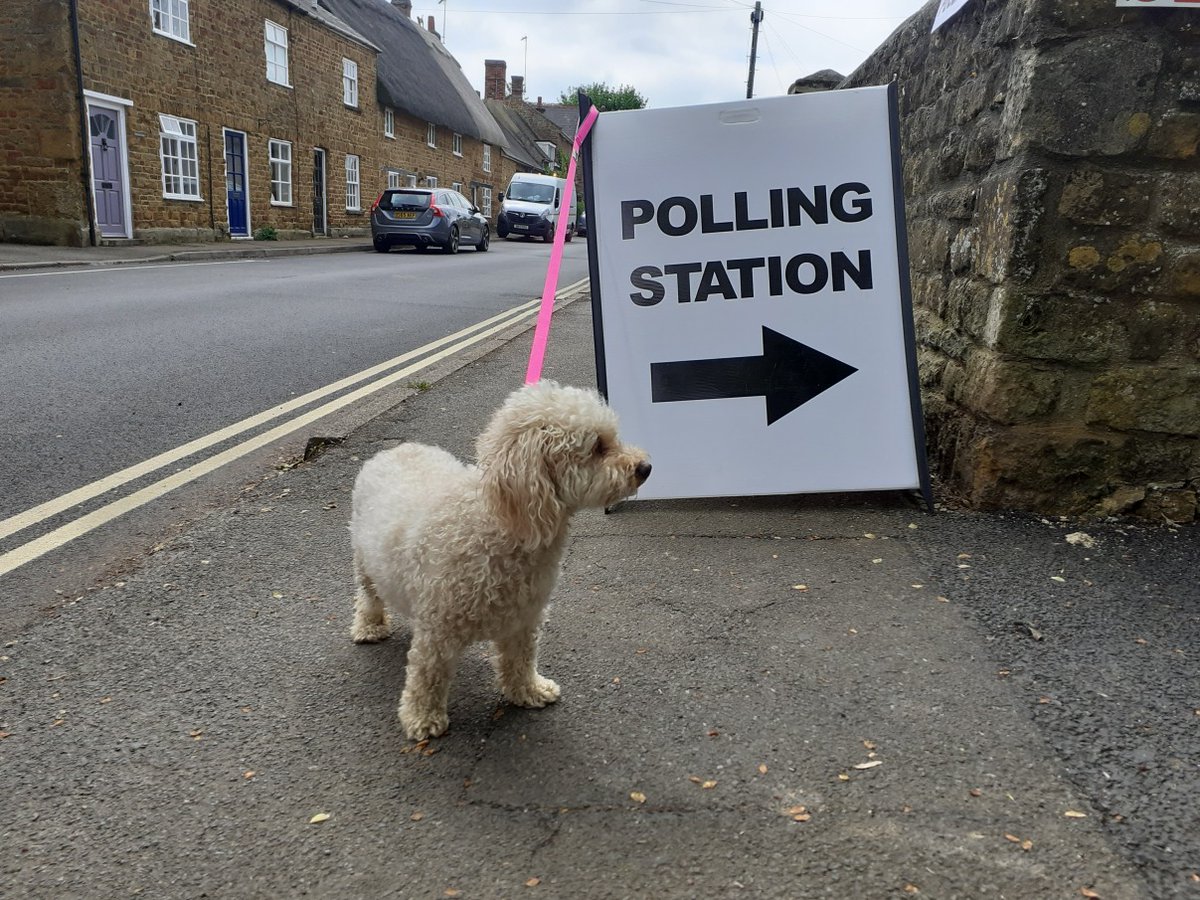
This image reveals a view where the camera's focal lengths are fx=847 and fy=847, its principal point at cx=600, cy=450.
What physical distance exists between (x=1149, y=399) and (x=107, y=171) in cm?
2137

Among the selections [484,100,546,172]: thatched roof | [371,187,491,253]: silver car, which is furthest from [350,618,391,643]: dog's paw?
[484,100,546,172]: thatched roof

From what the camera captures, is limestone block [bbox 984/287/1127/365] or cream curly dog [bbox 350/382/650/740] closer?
cream curly dog [bbox 350/382/650/740]

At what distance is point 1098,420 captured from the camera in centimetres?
373

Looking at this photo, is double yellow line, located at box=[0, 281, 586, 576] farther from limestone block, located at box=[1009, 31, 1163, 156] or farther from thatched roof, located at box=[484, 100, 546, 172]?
thatched roof, located at box=[484, 100, 546, 172]

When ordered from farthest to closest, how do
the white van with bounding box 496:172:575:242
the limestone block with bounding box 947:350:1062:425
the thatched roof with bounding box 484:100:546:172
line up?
the thatched roof with bounding box 484:100:546:172, the white van with bounding box 496:172:575:242, the limestone block with bounding box 947:350:1062:425

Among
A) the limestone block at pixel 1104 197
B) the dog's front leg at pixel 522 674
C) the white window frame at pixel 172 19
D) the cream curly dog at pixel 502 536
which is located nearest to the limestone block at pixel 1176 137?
the limestone block at pixel 1104 197

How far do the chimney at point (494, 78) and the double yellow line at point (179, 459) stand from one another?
65.2 metres

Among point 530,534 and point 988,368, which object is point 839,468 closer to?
point 988,368

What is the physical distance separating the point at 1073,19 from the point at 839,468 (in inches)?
82.7

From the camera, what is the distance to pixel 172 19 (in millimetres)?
20828

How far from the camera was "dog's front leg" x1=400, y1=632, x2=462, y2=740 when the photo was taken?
243 cm

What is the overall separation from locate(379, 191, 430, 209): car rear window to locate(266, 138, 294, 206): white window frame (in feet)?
13.0

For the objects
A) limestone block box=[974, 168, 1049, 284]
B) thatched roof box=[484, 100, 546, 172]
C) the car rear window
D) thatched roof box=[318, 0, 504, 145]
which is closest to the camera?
limestone block box=[974, 168, 1049, 284]

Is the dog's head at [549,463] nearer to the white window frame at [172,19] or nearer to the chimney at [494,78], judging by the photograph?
the white window frame at [172,19]
